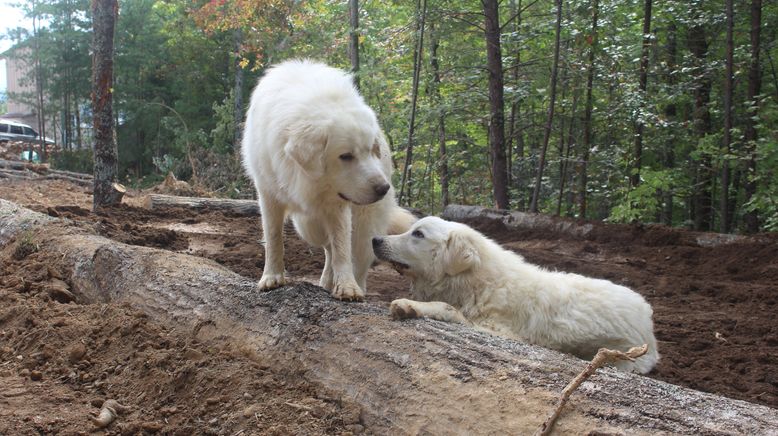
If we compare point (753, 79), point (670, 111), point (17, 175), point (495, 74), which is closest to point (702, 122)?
point (753, 79)

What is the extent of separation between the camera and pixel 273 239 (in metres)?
4.56

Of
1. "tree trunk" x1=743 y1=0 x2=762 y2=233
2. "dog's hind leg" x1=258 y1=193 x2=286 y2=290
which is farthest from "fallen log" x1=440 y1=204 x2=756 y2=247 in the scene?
"dog's hind leg" x1=258 y1=193 x2=286 y2=290

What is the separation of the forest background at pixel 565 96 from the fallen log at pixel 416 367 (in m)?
7.86

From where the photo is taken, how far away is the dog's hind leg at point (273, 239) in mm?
4391

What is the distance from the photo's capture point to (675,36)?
13.1 metres

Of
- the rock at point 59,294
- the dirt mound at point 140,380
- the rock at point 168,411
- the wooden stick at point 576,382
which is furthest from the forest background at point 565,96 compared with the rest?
the rock at point 168,411

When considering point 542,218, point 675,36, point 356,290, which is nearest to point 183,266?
point 356,290

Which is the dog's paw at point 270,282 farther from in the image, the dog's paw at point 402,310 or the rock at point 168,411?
the rock at point 168,411

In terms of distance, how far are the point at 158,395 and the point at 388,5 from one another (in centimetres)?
1510

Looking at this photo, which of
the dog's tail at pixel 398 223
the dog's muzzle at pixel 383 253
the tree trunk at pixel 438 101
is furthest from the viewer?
the tree trunk at pixel 438 101

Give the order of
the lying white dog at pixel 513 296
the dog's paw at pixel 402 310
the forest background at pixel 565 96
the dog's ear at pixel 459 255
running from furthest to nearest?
the forest background at pixel 565 96, the dog's ear at pixel 459 255, the lying white dog at pixel 513 296, the dog's paw at pixel 402 310

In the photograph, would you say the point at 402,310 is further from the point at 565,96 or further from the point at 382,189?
the point at 565,96

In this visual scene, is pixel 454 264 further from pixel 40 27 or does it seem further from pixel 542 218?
pixel 40 27

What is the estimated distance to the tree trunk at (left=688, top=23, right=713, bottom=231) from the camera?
11.4 m
